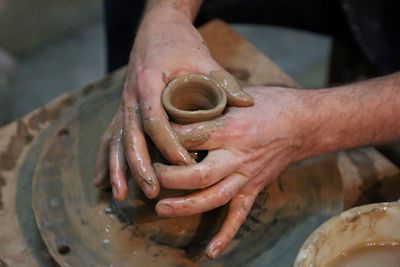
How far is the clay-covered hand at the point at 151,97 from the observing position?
1.16 m

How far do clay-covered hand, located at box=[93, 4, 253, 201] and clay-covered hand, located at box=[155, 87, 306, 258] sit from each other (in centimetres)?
3

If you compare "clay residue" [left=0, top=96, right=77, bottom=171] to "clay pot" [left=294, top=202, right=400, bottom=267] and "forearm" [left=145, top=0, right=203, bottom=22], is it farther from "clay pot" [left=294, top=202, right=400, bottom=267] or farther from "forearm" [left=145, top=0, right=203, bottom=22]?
"clay pot" [left=294, top=202, right=400, bottom=267]

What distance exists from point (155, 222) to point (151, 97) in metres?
0.25

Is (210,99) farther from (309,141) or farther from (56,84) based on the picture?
(56,84)

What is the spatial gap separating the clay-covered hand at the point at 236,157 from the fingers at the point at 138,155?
2cm

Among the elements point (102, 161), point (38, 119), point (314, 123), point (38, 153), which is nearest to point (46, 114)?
point (38, 119)

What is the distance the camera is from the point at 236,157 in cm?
119

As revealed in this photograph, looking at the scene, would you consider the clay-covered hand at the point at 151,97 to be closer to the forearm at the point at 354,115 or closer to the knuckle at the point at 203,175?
the knuckle at the point at 203,175

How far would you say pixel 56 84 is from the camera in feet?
10.00

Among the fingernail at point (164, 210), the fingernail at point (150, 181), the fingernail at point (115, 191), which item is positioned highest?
the fingernail at point (150, 181)

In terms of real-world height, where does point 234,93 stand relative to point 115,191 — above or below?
above

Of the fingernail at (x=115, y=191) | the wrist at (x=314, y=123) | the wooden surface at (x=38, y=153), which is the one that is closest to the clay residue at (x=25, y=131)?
the wooden surface at (x=38, y=153)

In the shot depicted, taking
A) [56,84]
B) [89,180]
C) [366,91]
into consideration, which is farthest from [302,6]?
[56,84]

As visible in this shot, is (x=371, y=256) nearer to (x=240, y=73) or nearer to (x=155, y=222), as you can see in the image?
(x=155, y=222)
